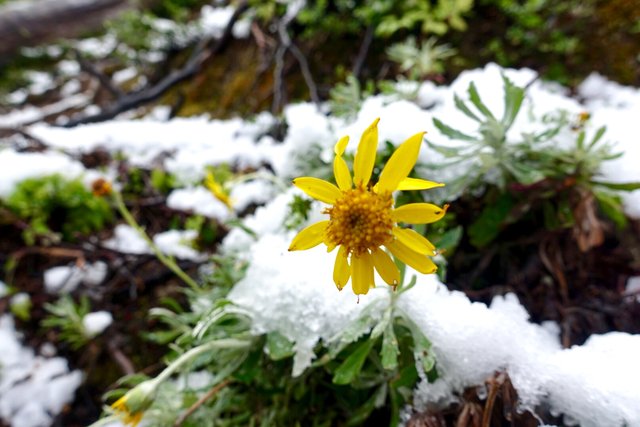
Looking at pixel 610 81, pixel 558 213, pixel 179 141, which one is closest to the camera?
pixel 558 213

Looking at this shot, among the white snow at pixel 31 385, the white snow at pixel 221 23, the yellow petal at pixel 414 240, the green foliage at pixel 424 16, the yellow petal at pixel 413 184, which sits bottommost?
the white snow at pixel 31 385

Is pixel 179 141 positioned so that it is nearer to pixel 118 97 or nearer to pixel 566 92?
pixel 118 97

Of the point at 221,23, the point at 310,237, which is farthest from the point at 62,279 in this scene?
the point at 221,23

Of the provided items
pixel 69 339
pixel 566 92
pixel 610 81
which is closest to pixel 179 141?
pixel 69 339

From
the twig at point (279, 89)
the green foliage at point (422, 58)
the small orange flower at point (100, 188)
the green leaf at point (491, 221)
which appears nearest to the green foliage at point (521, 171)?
the green leaf at point (491, 221)

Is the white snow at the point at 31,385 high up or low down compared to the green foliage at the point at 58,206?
down

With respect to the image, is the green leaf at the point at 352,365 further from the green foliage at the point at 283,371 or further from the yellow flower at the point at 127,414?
the yellow flower at the point at 127,414
